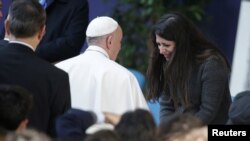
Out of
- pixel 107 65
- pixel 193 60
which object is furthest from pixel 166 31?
pixel 107 65

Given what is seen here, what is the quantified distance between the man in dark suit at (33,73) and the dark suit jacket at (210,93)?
808 mm

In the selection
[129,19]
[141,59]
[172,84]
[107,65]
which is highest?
[107,65]

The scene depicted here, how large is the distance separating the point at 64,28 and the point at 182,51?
37.2 inches

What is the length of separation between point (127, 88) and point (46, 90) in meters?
0.52

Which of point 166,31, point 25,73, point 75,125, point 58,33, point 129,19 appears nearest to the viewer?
point 75,125

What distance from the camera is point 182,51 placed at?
3.56m

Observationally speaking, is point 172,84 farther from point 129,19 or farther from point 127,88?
point 129,19

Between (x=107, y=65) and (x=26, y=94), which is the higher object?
(x=26, y=94)

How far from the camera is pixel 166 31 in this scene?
3.54m

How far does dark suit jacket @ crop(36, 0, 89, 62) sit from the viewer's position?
13.5ft

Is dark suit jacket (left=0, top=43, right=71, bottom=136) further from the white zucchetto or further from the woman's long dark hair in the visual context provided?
the woman's long dark hair

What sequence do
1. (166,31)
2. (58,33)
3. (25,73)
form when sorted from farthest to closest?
(58,33) → (166,31) → (25,73)

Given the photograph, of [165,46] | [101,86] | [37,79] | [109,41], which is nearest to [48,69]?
[37,79]

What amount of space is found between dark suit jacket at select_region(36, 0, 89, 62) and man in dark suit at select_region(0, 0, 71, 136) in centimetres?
113
